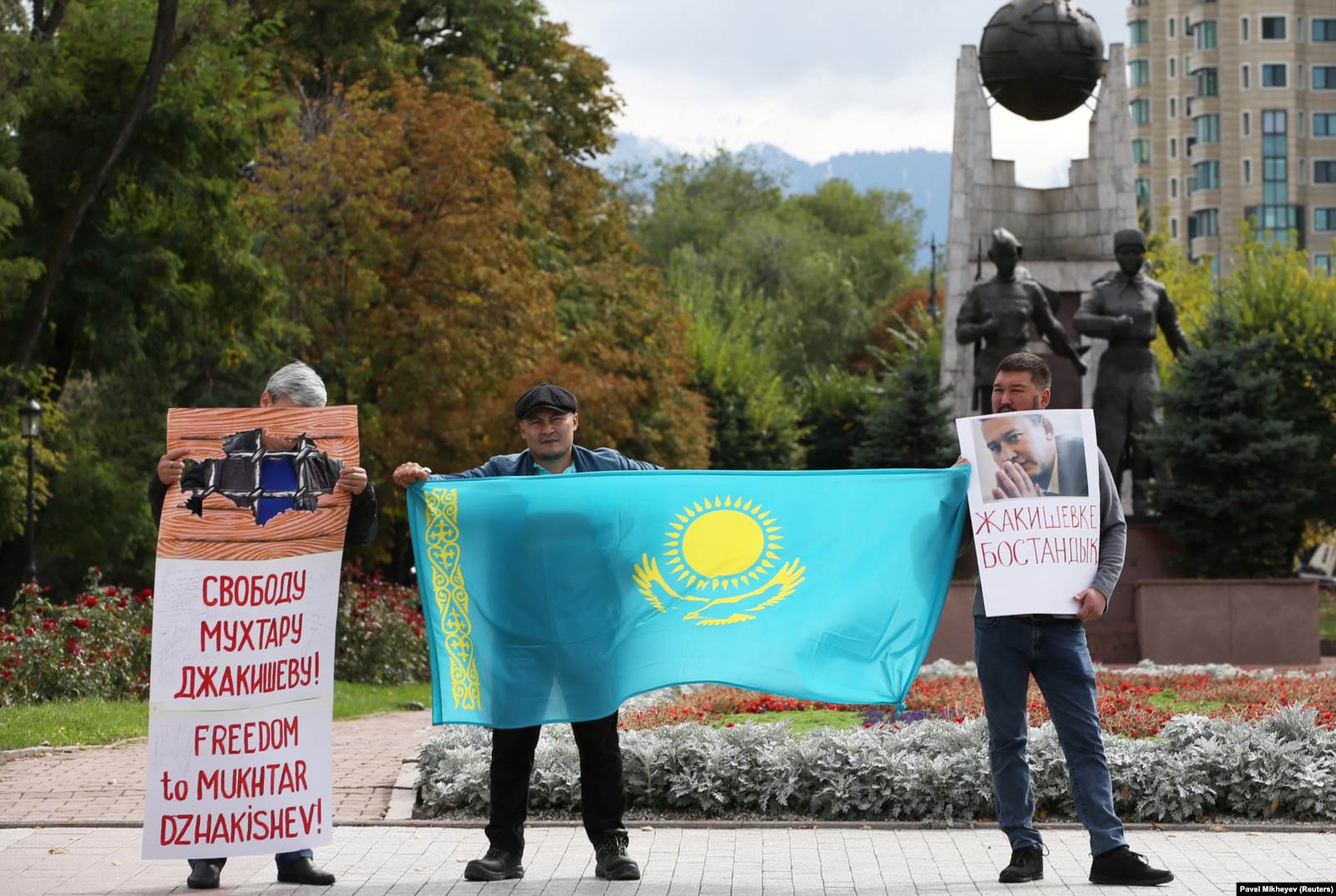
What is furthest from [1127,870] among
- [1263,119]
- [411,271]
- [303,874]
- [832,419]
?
[1263,119]

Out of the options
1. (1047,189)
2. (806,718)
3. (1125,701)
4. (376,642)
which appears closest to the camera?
(806,718)

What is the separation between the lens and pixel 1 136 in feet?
84.1

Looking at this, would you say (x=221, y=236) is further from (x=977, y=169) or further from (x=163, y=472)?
(x=163, y=472)

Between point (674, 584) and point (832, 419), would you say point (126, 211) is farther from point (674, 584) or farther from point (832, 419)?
point (832, 419)

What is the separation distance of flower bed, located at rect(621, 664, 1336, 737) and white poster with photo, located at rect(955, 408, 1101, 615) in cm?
333

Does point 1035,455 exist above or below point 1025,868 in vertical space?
above

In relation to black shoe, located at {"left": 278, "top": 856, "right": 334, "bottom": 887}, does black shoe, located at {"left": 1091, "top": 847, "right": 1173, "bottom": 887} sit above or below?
above

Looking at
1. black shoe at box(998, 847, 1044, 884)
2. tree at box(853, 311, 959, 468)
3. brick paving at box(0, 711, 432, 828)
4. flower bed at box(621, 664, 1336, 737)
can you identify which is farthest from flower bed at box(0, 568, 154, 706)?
tree at box(853, 311, 959, 468)

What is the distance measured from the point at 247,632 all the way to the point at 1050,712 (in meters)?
3.34

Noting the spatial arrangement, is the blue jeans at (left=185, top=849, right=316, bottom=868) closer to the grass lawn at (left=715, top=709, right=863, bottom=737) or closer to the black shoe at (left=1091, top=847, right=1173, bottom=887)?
the black shoe at (left=1091, top=847, right=1173, bottom=887)

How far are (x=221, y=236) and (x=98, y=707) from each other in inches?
538

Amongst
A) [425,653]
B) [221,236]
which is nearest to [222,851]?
[425,653]

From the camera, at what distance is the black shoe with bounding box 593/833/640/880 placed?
755 cm

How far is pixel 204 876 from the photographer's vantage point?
24.5ft
